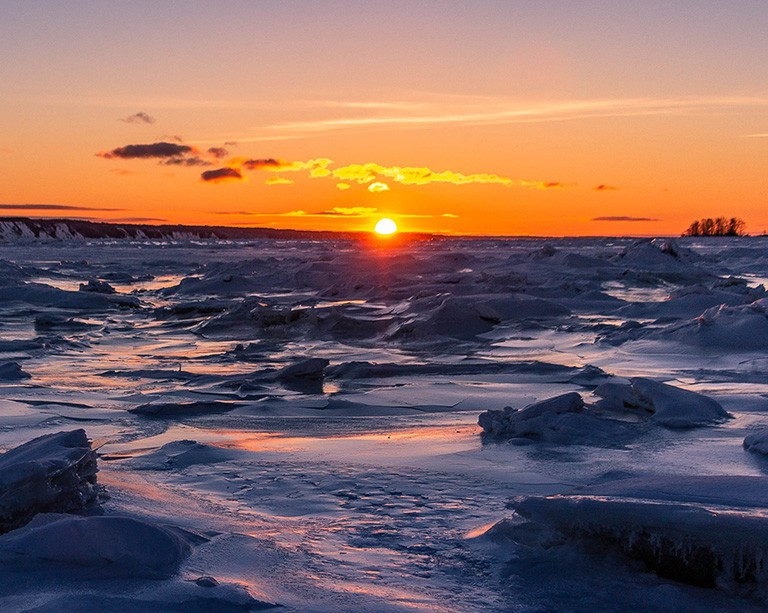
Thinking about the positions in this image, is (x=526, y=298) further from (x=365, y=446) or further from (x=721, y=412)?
(x=365, y=446)

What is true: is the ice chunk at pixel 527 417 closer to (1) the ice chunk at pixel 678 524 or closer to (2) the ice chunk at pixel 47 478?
(1) the ice chunk at pixel 678 524

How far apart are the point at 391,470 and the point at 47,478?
1195 mm

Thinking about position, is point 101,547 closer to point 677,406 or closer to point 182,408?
point 182,408

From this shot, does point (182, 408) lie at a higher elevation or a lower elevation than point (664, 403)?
lower

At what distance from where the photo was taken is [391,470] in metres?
2.98

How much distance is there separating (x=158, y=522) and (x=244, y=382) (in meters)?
2.73

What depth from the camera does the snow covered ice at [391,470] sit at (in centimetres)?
191

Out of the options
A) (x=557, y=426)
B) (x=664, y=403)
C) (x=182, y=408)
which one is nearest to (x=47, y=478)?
(x=182, y=408)

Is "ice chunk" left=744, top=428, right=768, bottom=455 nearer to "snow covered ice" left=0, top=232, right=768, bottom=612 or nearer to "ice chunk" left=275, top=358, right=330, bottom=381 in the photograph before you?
"snow covered ice" left=0, top=232, right=768, bottom=612

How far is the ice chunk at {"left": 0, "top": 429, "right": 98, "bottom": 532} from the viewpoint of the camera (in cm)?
225

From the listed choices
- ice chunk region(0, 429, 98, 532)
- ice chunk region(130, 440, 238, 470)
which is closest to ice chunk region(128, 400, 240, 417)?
ice chunk region(130, 440, 238, 470)

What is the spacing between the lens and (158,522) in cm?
234

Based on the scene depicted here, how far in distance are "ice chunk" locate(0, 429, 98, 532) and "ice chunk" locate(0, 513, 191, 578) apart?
164 millimetres

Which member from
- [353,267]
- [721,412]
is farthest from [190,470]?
[353,267]
